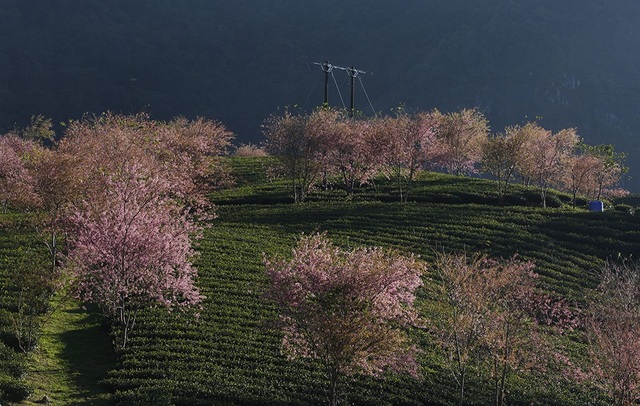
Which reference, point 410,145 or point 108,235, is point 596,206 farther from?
point 108,235

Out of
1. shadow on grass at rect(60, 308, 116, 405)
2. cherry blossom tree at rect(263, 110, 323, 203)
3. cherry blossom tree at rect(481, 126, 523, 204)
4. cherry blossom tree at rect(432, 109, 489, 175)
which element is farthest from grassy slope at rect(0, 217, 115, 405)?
cherry blossom tree at rect(432, 109, 489, 175)

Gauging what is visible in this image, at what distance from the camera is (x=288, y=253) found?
42.7 m

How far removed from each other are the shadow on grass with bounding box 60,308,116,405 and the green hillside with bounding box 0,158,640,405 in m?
0.26

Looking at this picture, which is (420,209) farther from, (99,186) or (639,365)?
(639,365)

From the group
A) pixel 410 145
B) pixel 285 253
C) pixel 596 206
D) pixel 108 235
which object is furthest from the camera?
pixel 596 206

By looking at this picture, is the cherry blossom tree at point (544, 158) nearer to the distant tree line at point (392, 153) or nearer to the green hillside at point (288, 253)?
the distant tree line at point (392, 153)

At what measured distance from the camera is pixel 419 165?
221 ft

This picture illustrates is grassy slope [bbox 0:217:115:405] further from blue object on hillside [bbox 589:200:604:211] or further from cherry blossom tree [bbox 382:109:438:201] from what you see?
blue object on hillside [bbox 589:200:604:211]

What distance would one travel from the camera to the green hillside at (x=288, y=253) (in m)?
25.9

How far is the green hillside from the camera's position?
25.9 metres

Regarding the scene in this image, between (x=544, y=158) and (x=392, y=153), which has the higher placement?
(x=544, y=158)

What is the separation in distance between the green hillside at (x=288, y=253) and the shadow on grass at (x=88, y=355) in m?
0.26

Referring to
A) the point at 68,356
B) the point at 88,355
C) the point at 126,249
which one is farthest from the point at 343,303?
the point at 68,356

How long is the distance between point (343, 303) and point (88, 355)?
1503cm
